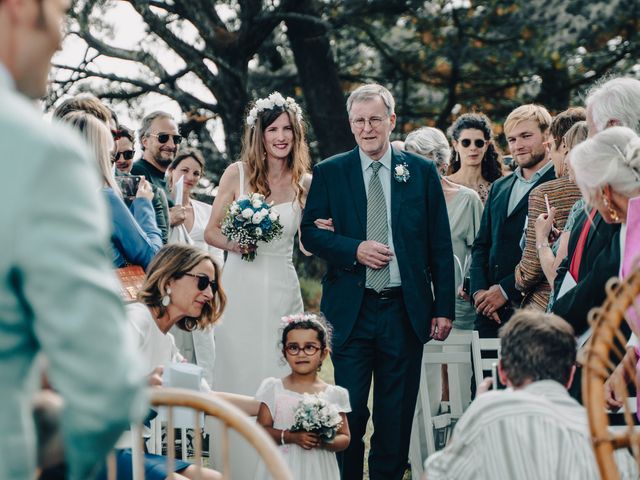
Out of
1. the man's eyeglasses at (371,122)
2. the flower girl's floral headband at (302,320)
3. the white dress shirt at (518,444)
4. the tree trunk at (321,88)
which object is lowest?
the white dress shirt at (518,444)

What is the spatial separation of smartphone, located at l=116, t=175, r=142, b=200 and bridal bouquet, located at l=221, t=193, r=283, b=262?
1.81 ft

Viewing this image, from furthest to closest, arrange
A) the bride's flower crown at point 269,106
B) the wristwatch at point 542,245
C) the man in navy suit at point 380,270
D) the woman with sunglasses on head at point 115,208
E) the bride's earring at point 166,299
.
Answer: the bride's flower crown at point 269,106, the man in navy suit at point 380,270, the wristwatch at point 542,245, the woman with sunglasses on head at point 115,208, the bride's earring at point 166,299

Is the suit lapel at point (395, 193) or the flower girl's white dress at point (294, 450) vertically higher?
the suit lapel at point (395, 193)

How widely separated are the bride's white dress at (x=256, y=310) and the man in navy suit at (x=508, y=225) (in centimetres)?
112

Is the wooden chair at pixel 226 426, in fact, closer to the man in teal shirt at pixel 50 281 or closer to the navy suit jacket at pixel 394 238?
the man in teal shirt at pixel 50 281

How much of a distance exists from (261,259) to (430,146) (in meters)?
1.76

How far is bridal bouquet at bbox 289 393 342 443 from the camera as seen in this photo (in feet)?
16.9

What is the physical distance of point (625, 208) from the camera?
4.19m

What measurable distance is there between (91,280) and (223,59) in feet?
45.1

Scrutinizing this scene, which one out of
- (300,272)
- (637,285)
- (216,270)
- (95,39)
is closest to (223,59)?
(95,39)

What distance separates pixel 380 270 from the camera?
5918 mm

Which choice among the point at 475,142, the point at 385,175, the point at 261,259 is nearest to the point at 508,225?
the point at 385,175

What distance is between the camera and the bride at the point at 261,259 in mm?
6445

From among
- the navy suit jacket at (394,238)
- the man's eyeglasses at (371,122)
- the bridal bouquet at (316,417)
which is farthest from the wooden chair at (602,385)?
the man's eyeglasses at (371,122)
